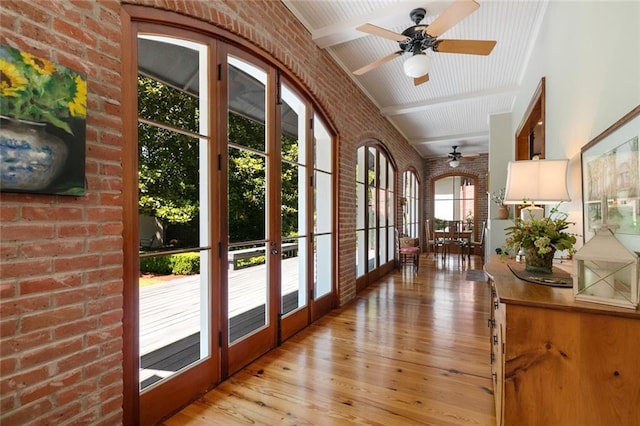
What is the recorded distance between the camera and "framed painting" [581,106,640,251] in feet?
4.46

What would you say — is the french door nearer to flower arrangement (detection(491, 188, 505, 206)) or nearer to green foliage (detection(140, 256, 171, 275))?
green foliage (detection(140, 256, 171, 275))

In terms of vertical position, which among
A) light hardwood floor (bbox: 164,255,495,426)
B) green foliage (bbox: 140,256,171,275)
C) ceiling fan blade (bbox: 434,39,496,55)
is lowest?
light hardwood floor (bbox: 164,255,495,426)

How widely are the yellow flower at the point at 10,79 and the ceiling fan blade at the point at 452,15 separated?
8.64 ft

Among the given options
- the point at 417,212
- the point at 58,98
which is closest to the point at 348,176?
the point at 58,98

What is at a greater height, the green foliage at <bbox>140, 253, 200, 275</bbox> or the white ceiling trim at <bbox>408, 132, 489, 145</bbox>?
the white ceiling trim at <bbox>408, 132, 489, 145</bbox>

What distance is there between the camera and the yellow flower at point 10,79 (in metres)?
1.19

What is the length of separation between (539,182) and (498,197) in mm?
4067

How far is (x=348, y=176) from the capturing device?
4527mm

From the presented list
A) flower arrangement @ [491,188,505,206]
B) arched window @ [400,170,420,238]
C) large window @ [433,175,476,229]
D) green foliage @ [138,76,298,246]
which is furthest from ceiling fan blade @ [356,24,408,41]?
large window @ [433,175,476,229]

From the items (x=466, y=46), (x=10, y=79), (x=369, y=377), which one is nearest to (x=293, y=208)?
(x=369, y=377)

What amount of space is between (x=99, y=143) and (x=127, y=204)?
1.13ft

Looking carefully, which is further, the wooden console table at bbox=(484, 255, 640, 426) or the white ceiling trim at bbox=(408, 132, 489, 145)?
the white ceiling trim at bbox=(408, 132, 489, 145)

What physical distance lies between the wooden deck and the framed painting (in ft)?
8.01

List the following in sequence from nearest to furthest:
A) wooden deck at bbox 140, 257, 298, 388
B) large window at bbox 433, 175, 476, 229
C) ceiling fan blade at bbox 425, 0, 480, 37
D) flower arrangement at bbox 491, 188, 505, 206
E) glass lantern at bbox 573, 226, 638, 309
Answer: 1. glass lantern at bbox 573, 226, 638, 309
2. wooden deck at bbox 140, 257, 298, 388
3. ceiling fan blade at bbox 425, 0, 480, 37
4. flower arrangement at bbox 491, 188, 505, 206
5. large window at bbox 433, 175, 476, 229
